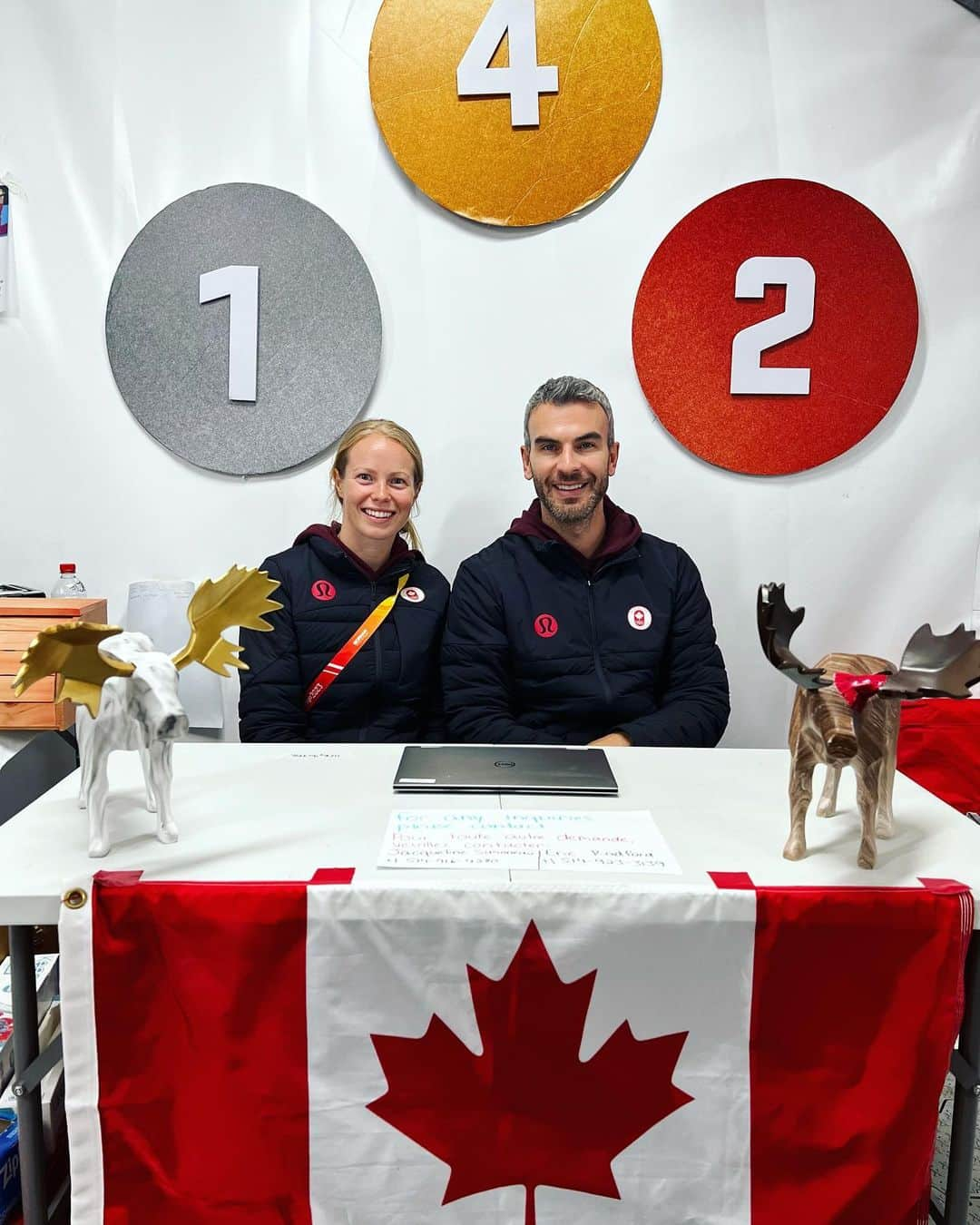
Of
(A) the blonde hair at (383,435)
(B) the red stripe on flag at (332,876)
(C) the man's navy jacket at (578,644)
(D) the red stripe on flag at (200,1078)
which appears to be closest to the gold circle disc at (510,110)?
(A) the blonde hair at (383,435)

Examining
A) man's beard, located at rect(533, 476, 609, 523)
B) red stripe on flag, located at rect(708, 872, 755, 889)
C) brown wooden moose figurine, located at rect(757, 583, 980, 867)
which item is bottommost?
red stripe on flag, located at rect(708, 872, 755, 889)

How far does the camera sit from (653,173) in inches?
100

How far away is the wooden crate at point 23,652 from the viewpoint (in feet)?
7.50

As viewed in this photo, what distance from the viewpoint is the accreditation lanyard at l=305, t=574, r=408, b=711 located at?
85.1 inches

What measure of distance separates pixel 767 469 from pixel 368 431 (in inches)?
45.7

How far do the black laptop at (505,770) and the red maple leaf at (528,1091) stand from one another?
35 cm

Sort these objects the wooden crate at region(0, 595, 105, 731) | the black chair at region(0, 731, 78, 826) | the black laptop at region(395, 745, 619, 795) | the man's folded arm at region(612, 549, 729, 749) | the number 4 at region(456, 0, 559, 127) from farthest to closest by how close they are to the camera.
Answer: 1. the number 4 at region(456, 0, 559, 127)
2. the wooden crate at region(0, 595, 105, 731)
3. the man's folded arm at region(612, 549, 729, 749)
4. the black chair at region(0, 731, 78, 826)
5. the black laptop at region(395, 745, 619, 795)

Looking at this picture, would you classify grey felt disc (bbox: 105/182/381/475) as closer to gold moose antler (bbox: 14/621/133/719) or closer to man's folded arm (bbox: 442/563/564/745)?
man's folded arm (bbox: 442/563/564/745)

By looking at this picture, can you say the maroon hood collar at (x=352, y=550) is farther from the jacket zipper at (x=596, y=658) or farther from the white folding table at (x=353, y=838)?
the white folding table at (x=353, y=838)

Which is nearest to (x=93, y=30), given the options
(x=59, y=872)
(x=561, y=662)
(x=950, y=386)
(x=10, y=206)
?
(x=10, y=206)

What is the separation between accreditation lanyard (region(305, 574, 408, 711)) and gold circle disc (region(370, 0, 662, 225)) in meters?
1.17

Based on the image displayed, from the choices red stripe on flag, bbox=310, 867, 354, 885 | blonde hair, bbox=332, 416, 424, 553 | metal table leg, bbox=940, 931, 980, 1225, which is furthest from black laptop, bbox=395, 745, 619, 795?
blonde hair, bbox=332, 416, 424, 553

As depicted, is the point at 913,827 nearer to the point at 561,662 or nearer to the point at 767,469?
the point at 561,662

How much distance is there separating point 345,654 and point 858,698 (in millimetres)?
1300
